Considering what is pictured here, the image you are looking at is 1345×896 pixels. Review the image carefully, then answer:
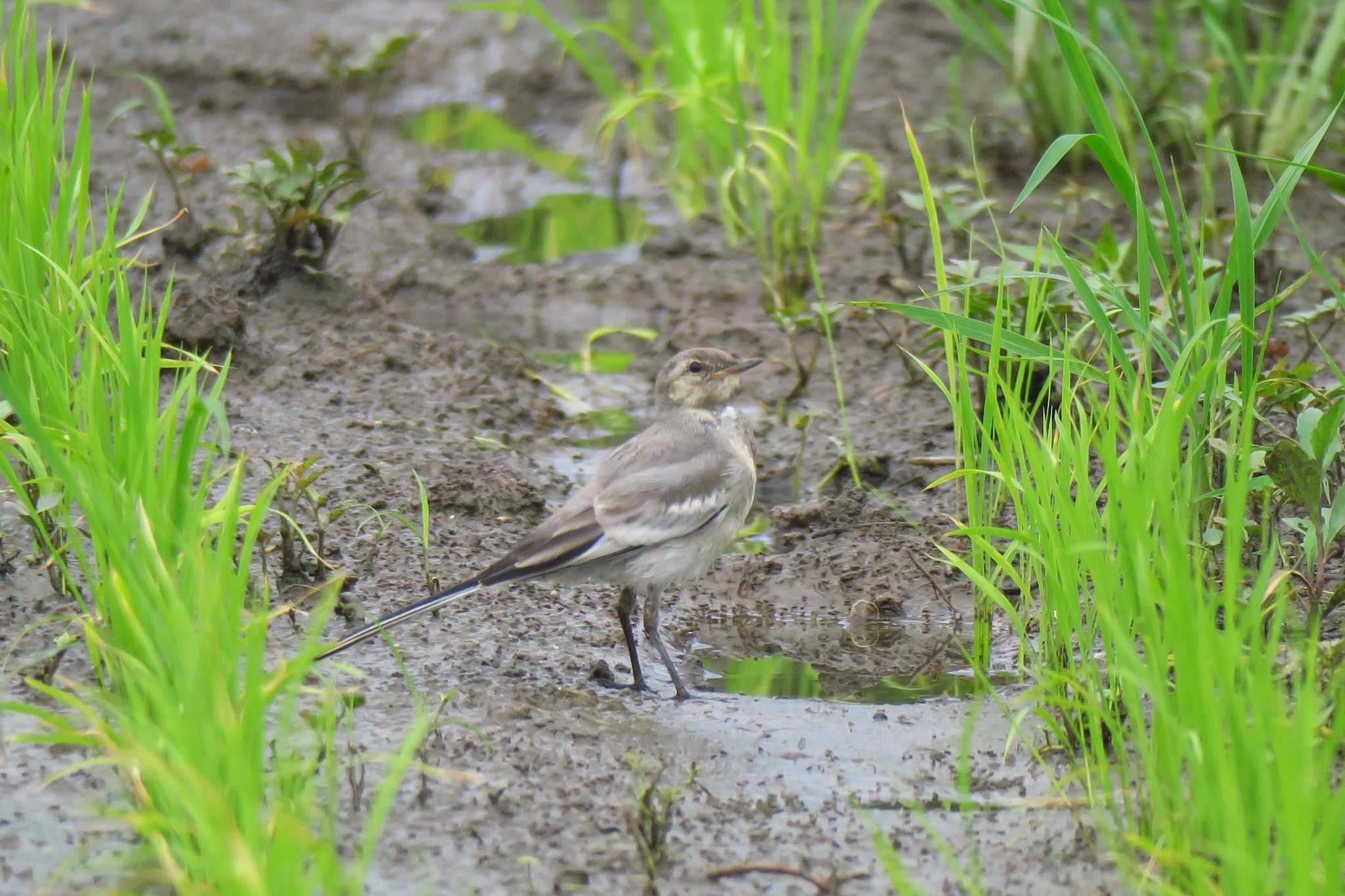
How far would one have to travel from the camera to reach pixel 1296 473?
4098 mm

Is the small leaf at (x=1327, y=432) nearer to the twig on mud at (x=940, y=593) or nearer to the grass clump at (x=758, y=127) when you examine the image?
the twig on mud at (x=940, y=593)

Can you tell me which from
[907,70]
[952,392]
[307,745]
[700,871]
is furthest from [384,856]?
[907,70]

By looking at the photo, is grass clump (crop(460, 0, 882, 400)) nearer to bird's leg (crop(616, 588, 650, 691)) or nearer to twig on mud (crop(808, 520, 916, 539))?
twig on mud (crop(808, 520, 916, 539))

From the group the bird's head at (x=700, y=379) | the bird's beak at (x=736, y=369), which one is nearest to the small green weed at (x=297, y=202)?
the bird's head at (x=700, y=379)

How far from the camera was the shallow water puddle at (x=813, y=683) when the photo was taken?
4.55 metres

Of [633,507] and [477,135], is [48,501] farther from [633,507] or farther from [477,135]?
[477,135]

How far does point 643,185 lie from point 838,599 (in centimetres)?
439

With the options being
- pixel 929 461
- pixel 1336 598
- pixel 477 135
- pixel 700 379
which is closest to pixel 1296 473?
pixel 1336 598

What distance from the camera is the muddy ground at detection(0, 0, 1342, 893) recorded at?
3.54m

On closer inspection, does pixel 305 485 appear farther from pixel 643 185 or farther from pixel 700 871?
pixel 643 185

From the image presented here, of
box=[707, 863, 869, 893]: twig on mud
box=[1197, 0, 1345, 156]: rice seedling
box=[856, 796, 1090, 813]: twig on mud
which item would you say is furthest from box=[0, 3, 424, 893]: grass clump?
box=[1197, 0, 1345, 156]: rice seedling

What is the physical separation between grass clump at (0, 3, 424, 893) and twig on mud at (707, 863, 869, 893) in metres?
0.78

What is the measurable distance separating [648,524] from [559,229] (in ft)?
13.3

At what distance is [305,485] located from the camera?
466 cm
